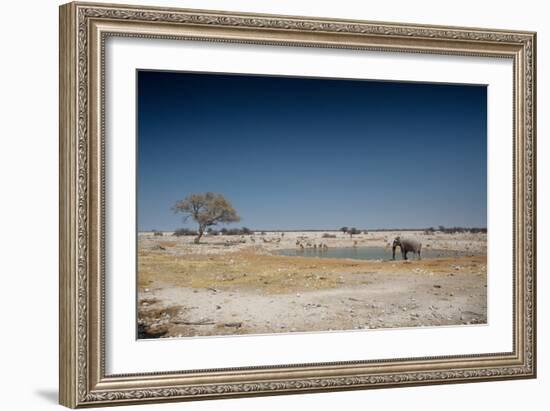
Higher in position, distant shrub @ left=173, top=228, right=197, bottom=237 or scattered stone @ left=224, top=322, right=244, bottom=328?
distant shrub @ left=173, top=228, right=197, bottom=237

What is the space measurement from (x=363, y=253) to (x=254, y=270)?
68 cm

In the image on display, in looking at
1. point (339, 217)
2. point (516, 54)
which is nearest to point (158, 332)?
point (339, 217)

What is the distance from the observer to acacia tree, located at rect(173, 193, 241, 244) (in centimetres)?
515

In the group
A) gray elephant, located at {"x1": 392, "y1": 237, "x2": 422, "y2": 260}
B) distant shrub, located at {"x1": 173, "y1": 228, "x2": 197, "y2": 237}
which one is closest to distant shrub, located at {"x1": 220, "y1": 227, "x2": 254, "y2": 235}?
distant shrub, located at {"x1": 173, "y1": 228, "x2": 197, "y2": 237}

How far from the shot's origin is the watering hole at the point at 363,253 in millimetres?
5414

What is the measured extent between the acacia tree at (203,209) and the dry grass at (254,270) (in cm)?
18

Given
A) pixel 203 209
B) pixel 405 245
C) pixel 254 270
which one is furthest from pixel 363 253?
pixel 203 209

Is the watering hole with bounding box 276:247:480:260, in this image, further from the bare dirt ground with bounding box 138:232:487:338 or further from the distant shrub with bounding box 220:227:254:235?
the distant shrub with bounding box 220:227:254:235

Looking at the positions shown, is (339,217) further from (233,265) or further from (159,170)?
(159,170)

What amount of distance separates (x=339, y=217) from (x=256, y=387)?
3.64 feet

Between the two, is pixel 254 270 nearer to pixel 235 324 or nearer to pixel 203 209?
pixel 235 324

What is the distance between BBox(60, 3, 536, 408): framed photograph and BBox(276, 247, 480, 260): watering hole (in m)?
0.01

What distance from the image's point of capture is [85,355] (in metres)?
4.83

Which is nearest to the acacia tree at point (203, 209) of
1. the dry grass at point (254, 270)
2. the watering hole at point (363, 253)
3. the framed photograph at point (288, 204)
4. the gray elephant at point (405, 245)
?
the framed photograph at point (288, 204)
